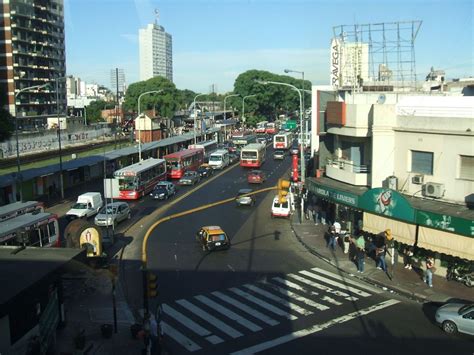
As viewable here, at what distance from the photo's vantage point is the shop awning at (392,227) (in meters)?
24.8

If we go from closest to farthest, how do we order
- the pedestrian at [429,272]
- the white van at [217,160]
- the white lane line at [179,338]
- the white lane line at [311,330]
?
the white lane line at [311,330], the white lane line at [179,338], the pedestrian at [429,272], the white van at [217,160]

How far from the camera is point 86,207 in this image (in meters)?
38.9

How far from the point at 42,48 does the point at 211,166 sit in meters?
54.5

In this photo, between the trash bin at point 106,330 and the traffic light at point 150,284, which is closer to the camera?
the traffic light at point 150,284

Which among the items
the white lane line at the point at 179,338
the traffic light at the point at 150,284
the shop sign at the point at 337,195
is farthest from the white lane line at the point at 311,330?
the shop sign at the point at 337,195

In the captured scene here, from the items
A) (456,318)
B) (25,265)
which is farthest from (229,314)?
(456,318)

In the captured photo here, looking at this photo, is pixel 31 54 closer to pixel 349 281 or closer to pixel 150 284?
pixel 349 281

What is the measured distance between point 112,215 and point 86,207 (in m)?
5.20

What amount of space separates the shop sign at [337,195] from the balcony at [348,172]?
50.4 inches

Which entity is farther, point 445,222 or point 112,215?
point 112,215

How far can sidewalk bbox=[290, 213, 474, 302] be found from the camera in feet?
73.3

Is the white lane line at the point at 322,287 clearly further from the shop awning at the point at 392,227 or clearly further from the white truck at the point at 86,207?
the white truck at the point at 86,207

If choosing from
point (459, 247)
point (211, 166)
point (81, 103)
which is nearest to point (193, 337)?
point (459, 247)

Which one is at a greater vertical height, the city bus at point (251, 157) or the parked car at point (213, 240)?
the city bus at point (251, 157)
